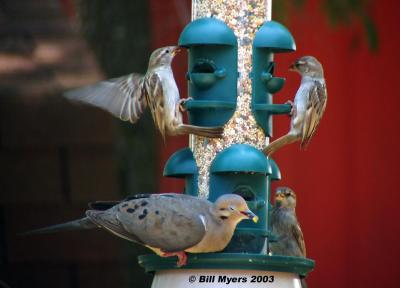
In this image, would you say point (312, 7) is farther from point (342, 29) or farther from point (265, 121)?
point (265, 121)

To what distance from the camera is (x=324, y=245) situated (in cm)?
1074

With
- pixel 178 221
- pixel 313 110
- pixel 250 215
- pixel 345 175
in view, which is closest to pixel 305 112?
pixel 313 110

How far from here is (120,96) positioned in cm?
770

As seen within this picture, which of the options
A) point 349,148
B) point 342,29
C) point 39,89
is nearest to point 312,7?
point 342,29

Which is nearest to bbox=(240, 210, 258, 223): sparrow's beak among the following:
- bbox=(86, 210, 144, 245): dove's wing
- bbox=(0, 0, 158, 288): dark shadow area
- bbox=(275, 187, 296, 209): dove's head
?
bbox=(86, 210, 144, 245): dove's wing

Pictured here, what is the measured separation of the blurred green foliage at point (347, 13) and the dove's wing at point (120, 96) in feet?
8.96

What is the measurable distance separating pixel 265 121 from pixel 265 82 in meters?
0.17

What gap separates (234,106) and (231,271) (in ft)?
2.87

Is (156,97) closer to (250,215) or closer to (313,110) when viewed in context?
(313,110)

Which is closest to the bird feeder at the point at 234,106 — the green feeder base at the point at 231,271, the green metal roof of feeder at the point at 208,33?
the green metal roof of feeder at the point at 208,33

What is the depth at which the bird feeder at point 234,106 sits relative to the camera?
726 cm

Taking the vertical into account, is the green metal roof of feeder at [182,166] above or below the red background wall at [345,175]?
above

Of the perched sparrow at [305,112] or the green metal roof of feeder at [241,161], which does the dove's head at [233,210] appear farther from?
the perched sparrow at [305,112]

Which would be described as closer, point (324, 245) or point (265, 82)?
point (265, 82)
